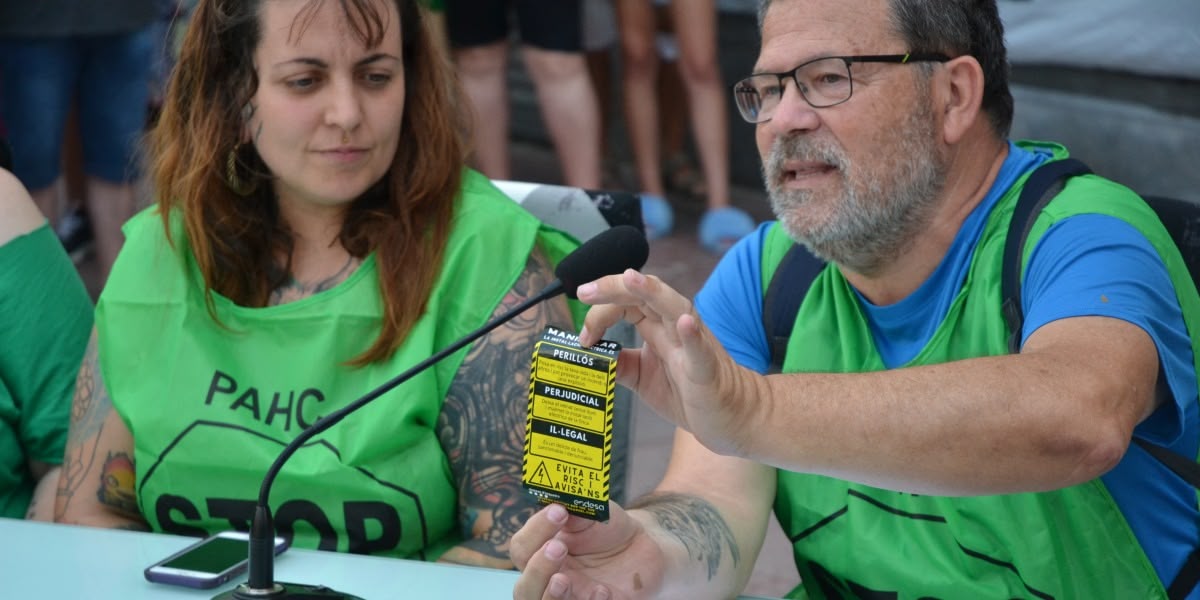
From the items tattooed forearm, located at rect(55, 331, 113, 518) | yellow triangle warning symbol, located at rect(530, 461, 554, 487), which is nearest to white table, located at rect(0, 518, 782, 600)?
yellow triangle warning symbol, located at rect(530, 461, 554, 487)

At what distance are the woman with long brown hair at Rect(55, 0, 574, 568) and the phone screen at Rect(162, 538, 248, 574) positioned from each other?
36cm

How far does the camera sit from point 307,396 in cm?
245

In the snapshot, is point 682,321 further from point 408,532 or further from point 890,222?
point 408,532

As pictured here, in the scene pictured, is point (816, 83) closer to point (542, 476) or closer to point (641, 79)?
point (542, 476)

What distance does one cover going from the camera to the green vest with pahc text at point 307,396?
2.40m

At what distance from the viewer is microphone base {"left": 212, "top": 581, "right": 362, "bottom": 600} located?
178 centimetres

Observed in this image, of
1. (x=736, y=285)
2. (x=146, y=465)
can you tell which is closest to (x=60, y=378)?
(x=146, y=465)

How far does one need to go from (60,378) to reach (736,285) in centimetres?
124

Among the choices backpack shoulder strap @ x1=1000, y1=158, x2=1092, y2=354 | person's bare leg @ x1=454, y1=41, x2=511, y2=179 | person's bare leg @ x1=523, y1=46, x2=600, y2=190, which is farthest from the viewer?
person's bare leg @ x1=454, y1=41, x2=511, y2=179

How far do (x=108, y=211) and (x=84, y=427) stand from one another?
9.20ft

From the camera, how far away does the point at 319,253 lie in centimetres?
261

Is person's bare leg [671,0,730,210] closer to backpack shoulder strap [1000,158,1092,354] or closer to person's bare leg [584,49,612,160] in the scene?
person's bare leg [584,49,612,160]

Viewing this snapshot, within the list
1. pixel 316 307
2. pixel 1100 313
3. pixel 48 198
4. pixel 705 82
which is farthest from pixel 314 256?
pixel 705 82

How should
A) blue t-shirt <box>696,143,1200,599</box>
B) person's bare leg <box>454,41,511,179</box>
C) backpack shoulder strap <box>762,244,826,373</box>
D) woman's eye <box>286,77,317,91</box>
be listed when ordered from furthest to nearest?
1. person's bare leg <box>454,41,511,179</box>
2. woman's eye <box>286,77,317,91</box>
3. backpack shoulder strap <box>762,244,826,373</box>
4. blue t-shirt <box>696,143,1200,599</box>
